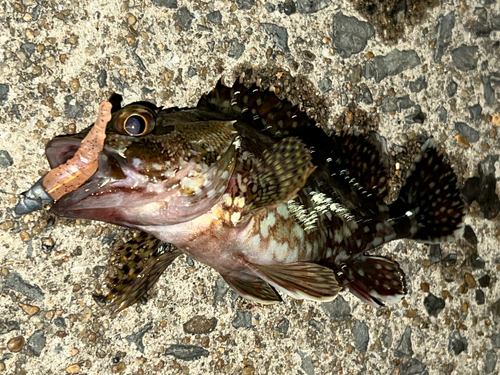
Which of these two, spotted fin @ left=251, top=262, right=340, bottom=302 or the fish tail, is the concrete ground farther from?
spotted fin @ left=251, top=262, right=340, bottom=302

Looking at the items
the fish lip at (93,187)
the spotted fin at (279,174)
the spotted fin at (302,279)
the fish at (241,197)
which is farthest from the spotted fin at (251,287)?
the fish lip at (93,187)

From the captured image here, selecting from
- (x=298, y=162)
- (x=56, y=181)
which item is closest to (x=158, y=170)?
(x=56, y=181)

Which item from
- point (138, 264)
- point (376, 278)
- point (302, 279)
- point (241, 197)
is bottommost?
point (376, 278)

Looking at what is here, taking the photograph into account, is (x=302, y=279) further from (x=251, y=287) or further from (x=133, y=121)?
(x=133, y=121)

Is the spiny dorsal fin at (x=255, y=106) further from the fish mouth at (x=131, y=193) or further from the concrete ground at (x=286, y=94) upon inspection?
the fish mouth at (x=131, y=193)

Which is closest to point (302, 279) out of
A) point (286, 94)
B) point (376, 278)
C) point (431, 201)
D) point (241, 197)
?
point (241, 197)

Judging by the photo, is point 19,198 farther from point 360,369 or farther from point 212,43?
point 360,369

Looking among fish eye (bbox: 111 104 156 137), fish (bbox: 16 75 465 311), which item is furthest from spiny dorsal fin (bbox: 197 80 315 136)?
fish eye (bbox: 111 104 156 137)
